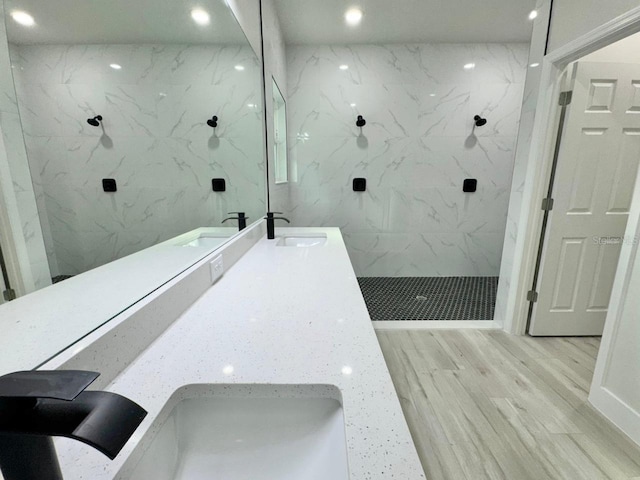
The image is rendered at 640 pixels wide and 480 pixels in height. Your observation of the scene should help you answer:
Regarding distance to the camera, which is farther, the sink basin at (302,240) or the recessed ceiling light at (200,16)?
the sink basin at (302,240)

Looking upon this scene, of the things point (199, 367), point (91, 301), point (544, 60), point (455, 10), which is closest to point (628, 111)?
point (544, 60)

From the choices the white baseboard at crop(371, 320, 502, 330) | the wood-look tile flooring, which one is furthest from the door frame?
the wood-look tile flooring

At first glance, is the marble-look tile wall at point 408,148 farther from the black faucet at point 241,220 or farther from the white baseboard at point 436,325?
the black faucet at point 241,220

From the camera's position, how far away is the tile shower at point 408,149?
3070 millimetres

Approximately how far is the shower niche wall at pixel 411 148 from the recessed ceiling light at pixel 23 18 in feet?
8.72

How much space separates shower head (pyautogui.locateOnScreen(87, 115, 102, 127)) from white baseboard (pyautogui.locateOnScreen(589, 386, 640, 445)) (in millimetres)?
2418

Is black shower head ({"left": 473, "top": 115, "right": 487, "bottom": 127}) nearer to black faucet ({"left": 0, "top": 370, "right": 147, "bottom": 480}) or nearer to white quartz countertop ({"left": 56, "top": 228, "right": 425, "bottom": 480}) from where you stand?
white quartz countertop ({"left": 56, "top": 228, "right": 425, "bottom": 480})

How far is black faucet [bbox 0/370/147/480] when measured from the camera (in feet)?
0.78

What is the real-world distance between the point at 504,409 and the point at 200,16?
236 centimetres

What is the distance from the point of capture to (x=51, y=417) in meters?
0.25

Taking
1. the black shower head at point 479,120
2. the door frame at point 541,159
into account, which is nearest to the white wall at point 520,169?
the door frame at point 541,159

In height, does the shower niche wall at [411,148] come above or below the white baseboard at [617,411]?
above

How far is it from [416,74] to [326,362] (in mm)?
3413

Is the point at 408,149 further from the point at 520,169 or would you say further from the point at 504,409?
the point at 504,409
